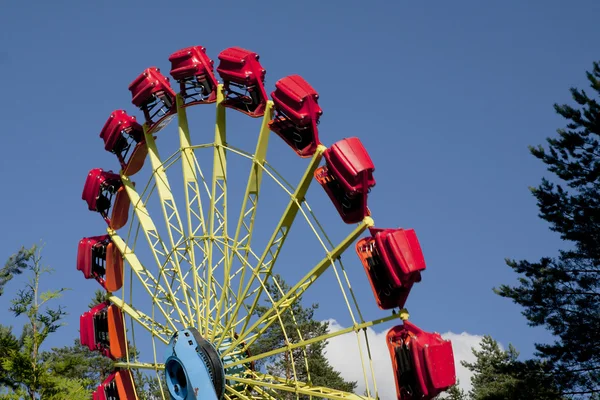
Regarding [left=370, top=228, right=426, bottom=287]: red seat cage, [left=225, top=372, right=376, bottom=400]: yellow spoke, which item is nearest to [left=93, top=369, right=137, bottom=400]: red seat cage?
[left=225, top=372, right=376, bottom=400]: yellow spoke

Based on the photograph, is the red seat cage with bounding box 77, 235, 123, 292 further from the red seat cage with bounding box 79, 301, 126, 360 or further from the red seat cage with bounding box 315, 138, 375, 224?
the red seat cage with bounding box 315, 138, 375, 224

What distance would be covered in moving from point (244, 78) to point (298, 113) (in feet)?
8.55

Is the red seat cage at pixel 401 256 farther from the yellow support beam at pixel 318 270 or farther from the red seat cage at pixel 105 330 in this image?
the red seat cage at pixel 105 330

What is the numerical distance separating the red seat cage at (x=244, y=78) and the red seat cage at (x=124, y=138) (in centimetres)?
431

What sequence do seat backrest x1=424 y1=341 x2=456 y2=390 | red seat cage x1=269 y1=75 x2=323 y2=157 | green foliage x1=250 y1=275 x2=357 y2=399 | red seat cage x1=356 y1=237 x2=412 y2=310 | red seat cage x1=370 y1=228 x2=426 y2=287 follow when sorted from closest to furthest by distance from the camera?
seat backrest x1=424 y1=341 x2=456 y2=390 < red seat cage x1=370 y1=228 x2=426 y2=287 < red seat cage x1=356 y1=237 x2=412 y2=310 < red seat cage x1=269 y1=75 x2=323 y2=157 < green foliage x1=250 y1=275 x2=357 y2=399

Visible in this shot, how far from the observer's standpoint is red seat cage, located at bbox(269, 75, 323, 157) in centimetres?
2284

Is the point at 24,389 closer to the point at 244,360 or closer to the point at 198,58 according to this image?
the point at 244,360

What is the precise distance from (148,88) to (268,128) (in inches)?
208

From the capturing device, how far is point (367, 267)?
20.7 meters

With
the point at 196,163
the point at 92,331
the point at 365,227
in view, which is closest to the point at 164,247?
the point at 196,163

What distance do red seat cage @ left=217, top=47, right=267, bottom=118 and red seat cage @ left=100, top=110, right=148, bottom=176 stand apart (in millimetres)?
4312

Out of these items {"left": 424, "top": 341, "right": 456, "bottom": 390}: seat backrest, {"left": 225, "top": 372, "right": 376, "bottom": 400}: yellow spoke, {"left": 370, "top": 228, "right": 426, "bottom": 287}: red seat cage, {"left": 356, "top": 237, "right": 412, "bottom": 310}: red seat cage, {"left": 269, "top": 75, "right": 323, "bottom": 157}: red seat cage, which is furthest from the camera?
{"left": 269, "top": 75, "right": 323, "bottom": 157}: red seat cage

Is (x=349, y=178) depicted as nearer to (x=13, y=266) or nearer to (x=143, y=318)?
(x=143, y=318)

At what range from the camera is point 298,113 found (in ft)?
75.3
